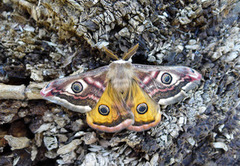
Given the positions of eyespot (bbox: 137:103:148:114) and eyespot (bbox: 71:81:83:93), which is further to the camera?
eyespot (bbox: 137:103:148:114)

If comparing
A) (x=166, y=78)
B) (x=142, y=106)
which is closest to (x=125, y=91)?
(x=142, y=106)

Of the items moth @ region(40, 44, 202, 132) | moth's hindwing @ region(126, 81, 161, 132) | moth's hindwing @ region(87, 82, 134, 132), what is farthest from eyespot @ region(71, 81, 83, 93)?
moth's hindwing @ region(126, 81, 161, 132)

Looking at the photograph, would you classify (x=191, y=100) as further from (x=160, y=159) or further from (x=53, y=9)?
(x=53, y=9)

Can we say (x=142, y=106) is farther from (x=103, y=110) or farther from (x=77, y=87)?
(x=77, y=87)

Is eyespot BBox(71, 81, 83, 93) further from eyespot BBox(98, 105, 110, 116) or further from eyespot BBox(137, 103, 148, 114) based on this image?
eyespot BBox(137, 103, 148, 114)

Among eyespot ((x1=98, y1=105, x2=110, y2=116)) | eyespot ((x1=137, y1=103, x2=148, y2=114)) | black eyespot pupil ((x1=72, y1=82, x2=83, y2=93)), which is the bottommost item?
eyespot ((x1=137, y1=103, x2=148, y2=114))

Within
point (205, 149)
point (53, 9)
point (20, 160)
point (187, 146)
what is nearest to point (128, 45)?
point (53, 9)

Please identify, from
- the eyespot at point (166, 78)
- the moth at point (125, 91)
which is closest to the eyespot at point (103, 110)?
the moth at point (125, 91)
